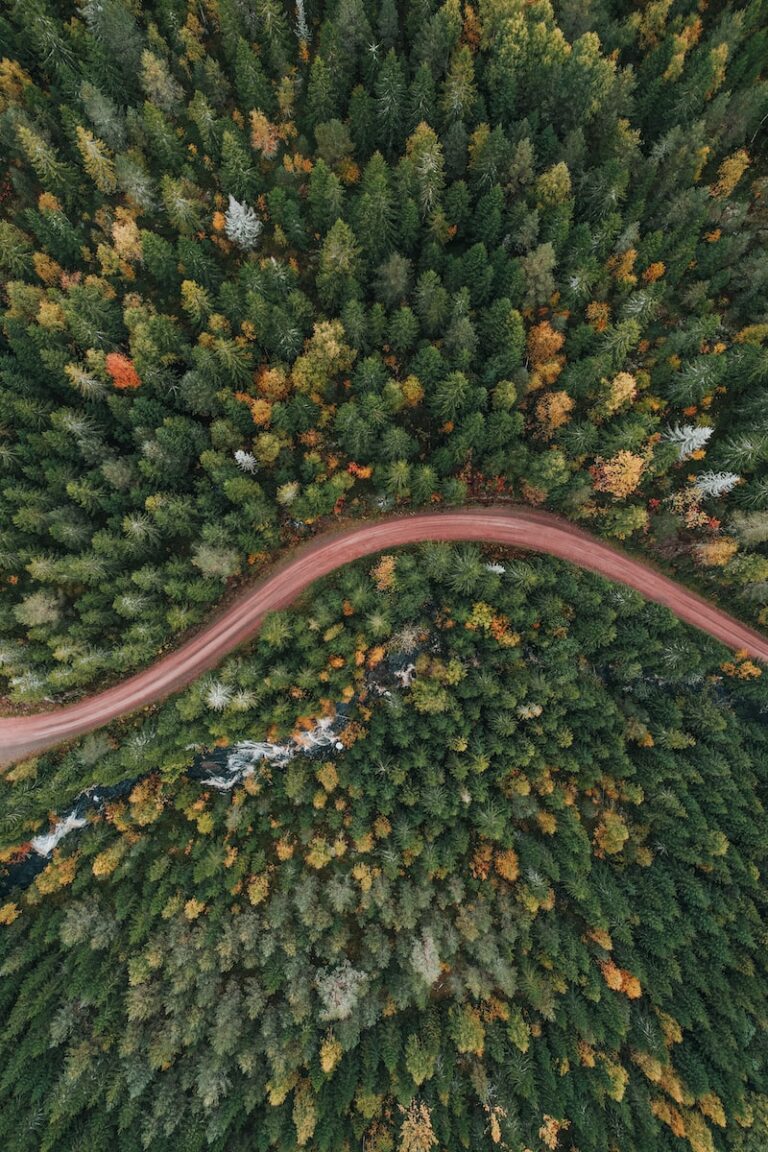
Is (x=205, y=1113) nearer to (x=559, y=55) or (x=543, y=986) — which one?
(x=543, y=986)

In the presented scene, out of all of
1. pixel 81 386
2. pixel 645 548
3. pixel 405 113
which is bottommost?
pixel 81 386

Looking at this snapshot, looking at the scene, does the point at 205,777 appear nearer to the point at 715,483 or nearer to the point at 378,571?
the point at 378,571

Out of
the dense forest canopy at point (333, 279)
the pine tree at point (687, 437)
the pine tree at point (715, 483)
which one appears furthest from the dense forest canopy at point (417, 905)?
the pine tree at point (687, 437)

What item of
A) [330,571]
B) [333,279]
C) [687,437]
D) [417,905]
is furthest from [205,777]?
[687,437]

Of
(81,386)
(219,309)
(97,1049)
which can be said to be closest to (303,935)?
(97,1049)

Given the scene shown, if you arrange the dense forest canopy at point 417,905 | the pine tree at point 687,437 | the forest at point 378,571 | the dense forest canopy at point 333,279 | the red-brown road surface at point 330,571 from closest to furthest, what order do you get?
the dense forest canopy at point 333,279 < the forest at point 378,571 < the dense forest canopy at point 417,905 < the pine tree at point 687,437 < the red-brown road surface at point 330,571

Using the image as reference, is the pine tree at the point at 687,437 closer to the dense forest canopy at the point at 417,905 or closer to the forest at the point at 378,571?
the forest at the point at 378,571
